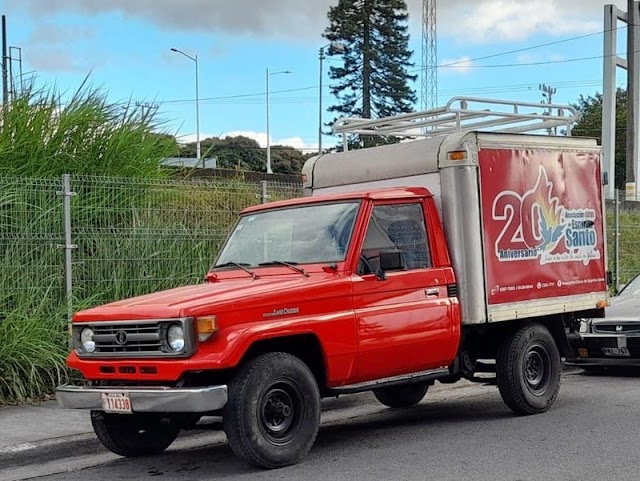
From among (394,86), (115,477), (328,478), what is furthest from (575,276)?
(394,86)

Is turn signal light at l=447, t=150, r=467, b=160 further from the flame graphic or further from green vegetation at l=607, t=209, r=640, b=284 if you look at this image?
green vegetation at l=607, t=209, r=640, b=284

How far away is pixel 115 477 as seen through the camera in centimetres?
694

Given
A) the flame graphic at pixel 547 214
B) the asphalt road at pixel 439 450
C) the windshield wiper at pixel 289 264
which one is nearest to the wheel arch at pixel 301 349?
the windshield wiper at pixel 289 264

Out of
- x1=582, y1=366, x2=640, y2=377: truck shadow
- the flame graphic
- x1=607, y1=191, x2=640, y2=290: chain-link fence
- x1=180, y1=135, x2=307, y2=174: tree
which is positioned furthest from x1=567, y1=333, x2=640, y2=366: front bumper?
x1=180, y1=135, x2=307, y2=174: tree

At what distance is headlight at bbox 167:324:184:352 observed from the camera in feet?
21.4

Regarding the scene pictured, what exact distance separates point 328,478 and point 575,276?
3988 millimetres

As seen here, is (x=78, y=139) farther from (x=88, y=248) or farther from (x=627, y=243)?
(x=627, y=243)

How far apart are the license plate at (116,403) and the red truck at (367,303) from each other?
0.01m

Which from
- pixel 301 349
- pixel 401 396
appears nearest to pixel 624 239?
pixel 401 396

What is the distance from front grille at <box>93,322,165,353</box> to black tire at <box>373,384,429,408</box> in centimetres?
342

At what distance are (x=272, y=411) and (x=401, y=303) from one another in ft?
5.07

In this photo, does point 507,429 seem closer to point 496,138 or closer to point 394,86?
point 496,138

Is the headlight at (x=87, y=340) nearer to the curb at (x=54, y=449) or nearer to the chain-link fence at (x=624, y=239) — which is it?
the curb at (x=54, y=449)

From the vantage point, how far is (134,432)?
757cm
